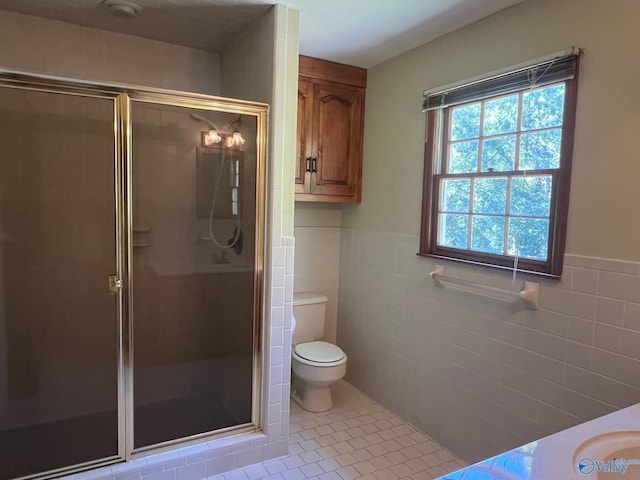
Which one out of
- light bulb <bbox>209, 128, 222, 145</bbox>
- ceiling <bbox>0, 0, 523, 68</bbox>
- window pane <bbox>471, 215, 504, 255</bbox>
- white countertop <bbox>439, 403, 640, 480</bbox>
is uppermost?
ceiling <bbox>0, 0, 523, 68</bbox>

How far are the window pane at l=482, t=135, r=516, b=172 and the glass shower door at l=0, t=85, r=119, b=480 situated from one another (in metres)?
1.88

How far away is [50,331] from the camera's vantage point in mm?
2363

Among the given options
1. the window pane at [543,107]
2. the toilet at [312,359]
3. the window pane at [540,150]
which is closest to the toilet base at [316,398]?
the toilet at [312,359]

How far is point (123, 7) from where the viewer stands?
7.00 ft

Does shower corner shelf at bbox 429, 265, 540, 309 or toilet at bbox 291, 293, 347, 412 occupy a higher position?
shower corner shelf at bbox 429, 265, 540, 309

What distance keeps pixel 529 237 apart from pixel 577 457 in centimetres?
117

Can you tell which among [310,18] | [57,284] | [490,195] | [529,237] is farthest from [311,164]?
[57,284]

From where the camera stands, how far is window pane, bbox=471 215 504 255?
219cm

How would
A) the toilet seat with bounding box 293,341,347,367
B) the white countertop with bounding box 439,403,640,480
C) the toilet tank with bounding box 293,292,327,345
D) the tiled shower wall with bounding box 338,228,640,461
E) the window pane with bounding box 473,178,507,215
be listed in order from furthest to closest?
the toilet tank with bounding box 293,292,327,345
the toilet seat with bounding box 293,341,347,367
the window pane with bounding box 473,178,507,215
the tiled shower wall with bounding box 338,228,640,461
the white countertop with bounding box 439,403,640,480

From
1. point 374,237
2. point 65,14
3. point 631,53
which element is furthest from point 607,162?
point 65,14

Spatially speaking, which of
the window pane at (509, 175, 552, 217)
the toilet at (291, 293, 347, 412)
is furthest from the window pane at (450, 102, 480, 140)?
the toilet at (291, 293, 347, 412)

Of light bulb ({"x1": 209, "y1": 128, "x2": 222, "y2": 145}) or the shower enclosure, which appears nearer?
the shower enclosure

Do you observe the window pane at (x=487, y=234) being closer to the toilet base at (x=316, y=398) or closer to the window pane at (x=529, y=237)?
the window pane at (x=529, y=237)

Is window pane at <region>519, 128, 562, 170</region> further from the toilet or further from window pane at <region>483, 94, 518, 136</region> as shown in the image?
the toilet
